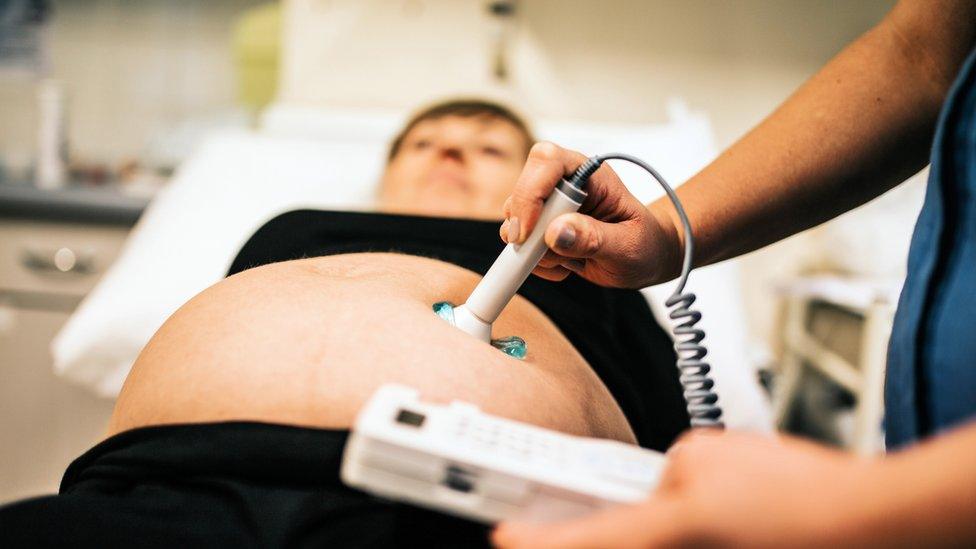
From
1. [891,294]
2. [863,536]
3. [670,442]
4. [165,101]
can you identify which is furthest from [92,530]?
[165,101]

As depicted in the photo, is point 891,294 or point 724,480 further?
point 891,294

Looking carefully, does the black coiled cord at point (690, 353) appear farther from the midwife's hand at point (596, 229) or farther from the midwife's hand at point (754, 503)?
the midwife's hand at point (754, 503)

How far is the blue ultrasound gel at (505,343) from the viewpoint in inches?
25.9

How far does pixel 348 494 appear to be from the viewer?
479 millimetres

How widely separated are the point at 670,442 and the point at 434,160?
29.9 inches

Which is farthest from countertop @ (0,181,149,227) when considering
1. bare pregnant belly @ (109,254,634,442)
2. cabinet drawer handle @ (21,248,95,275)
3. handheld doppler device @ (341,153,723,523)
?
handheld doppler device @ (341,153,723,523)

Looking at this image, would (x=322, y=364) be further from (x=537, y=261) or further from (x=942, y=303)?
(x=942, y=303)

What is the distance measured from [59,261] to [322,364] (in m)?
1.36

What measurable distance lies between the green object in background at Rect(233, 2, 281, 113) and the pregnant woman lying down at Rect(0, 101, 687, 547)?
1325 mm

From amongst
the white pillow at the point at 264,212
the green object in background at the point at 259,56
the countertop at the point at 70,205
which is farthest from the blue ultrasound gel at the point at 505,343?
the green object in background at the point at 259,56

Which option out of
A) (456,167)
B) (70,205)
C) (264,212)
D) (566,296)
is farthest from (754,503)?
A: (70,205)

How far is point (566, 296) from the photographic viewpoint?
94 cm

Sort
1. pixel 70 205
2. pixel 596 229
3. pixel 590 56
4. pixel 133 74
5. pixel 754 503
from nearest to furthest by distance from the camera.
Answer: pixel 754 503 → pixel 596 229 → pixel 70 205 → pixel 590 56 → pixel 133 74

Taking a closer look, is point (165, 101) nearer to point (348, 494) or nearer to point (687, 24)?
point (687, 24)
